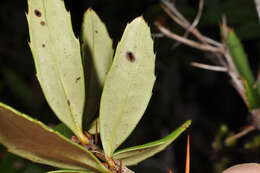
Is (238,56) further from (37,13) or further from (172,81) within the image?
(172,81)

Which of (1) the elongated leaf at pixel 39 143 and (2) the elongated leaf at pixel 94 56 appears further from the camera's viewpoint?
(2) the elongated leaf at pixel 94 56

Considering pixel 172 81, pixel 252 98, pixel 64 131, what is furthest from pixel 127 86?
pixel 172 81

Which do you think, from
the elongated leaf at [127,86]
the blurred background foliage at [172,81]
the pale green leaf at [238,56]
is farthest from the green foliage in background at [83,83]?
the blurred background foliage at [172,81]

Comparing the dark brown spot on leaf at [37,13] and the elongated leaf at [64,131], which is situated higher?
the dark brown spot on leaf at [37,13]

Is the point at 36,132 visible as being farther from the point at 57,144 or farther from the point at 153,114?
the point at 153,114

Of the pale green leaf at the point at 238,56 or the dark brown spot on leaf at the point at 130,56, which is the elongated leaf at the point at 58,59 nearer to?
the dark brown spot on leaf at the point at 130,56

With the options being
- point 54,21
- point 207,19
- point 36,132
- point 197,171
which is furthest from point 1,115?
point 197,171

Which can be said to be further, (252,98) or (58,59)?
(252,98)
